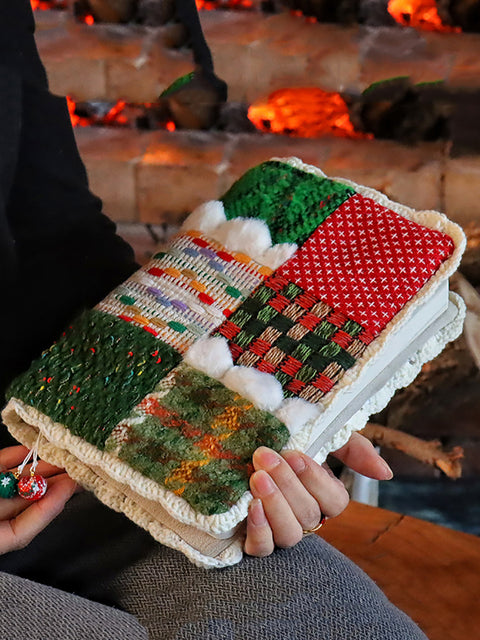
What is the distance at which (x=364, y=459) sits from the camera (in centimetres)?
55

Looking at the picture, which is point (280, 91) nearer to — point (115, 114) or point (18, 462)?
point (115, 114)

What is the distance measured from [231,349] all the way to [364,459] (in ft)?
0.50

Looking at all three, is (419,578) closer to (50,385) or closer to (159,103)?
(50,385)

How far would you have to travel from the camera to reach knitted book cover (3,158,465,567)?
446 mm

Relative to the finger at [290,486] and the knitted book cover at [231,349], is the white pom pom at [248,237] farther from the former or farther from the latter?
the finger at [290,486]

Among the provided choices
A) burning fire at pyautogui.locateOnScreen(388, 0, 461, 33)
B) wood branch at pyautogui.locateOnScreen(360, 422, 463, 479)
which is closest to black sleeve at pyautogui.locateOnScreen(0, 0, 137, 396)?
burning fire at pyautogui.locateOnScreen(388, 0, 461, 33)

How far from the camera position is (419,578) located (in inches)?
30.2

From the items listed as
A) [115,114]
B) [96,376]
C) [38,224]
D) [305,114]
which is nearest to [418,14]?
[305,114]

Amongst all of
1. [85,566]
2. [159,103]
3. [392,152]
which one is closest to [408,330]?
[85,566]

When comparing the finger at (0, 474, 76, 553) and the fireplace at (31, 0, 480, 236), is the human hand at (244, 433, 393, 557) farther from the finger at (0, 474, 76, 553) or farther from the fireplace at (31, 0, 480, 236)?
the fireplace at (31, 0, 480, 236)

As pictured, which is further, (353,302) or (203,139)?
(203,139)

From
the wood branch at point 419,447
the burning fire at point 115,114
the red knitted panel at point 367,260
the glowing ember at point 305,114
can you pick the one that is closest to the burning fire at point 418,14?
the glowing ember at point 305,114

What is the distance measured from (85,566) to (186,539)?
0.15 m

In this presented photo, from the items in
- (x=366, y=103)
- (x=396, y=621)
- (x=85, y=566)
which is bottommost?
(x=85, y=566)
